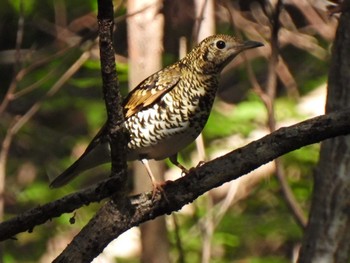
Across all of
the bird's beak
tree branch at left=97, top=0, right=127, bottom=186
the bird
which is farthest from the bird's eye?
tree branch at left=97, top=0, right=127, bottom=186

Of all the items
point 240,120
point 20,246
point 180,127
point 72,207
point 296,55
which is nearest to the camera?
point 72,207

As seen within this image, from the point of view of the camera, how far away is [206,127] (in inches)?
282

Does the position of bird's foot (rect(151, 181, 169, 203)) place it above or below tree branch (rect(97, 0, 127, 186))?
below

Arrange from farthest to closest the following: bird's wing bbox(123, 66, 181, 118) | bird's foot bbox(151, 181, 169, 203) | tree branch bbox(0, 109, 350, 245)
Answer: bird's wing bbox(123, 66, 181, 118) < bird's foot bbox(151, 181, 169, 203) < tree branch bbox(0, 109, 350, 245)

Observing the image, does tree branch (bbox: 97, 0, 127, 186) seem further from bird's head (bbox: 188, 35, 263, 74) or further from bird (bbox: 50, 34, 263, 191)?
bird's head (bbox: 188, 35, 263, 74)

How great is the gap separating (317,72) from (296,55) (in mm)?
1127

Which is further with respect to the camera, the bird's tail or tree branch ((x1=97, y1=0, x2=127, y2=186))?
the bird's tail

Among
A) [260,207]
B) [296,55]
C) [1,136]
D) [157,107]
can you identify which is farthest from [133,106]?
[296,55]

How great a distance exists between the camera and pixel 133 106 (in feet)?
17.4

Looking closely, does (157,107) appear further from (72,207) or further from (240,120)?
(240,120)

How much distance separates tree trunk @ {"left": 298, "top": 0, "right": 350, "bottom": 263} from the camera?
205 inches

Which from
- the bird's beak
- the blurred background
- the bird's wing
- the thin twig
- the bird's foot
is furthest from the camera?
the blurred background

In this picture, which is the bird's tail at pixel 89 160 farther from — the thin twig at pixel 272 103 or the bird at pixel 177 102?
the thin twig at pixel 272 103

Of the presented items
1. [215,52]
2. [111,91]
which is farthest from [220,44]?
[111,91]
